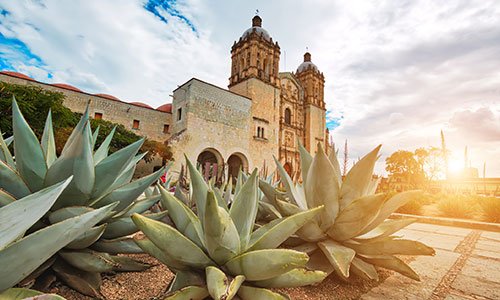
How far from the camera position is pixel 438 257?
1.94 m

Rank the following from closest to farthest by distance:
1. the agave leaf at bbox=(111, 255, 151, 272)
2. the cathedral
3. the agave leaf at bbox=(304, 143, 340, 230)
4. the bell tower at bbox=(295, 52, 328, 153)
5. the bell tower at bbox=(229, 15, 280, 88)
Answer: the agave leaf at bbox=(111, 255, 151, 272)
the agave leaf at bbox=(304, 143, 340, 230)
the cathedral
the bell tower at bbox=(229, 15, 280, 88)
the bell tower at bbox=(295, 52, 328, 153)

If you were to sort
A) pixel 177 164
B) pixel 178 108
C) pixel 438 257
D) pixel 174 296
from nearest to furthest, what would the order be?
pixel 174 296, pixel 438 257, pixel 177 164, pixel 178 108

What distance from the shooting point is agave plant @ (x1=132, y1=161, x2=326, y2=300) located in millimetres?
746

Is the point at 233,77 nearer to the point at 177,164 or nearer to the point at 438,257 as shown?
the point at 177,164

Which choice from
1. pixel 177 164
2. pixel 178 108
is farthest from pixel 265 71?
pixel 177 164

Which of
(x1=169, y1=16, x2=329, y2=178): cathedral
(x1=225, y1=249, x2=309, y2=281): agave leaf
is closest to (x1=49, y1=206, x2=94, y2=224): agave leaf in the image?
(x1=225, y1=249, x2=309, y2=281): agave leaf

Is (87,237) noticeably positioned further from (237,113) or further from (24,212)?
(237,113)

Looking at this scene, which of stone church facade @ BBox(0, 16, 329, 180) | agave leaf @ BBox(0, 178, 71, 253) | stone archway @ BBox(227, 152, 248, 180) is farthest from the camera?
stone archway @ BBox(227, 152, 248, 180)

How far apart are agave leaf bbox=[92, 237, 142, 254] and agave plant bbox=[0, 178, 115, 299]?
57cm

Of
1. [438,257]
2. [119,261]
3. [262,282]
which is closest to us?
[262,282]

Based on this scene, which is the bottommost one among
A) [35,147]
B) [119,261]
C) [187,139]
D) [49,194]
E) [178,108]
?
[119,261]

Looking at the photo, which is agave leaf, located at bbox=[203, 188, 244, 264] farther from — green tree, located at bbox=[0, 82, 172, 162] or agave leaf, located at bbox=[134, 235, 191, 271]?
green tree, located at bbox=[0, 82, 172, 162]

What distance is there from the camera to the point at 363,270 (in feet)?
3.99

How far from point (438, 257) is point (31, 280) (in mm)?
2660
